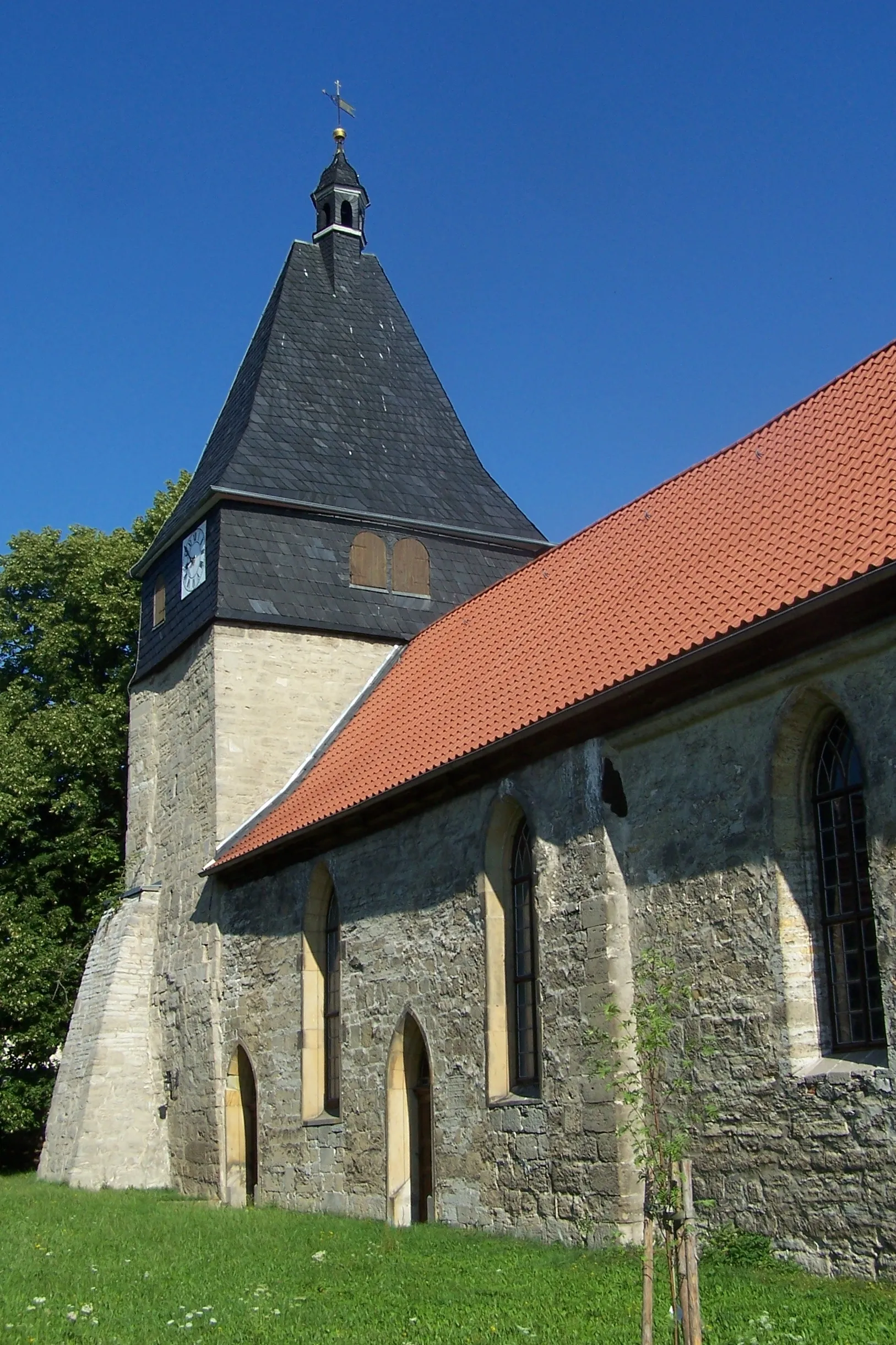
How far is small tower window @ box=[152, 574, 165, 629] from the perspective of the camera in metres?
23.2

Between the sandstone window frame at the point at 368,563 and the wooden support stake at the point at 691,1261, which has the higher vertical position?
the sandstone window frame at the point at 368,563

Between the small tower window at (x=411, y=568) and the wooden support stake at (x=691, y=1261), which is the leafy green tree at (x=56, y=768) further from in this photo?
the wooden support stake at (x=691, y=1261)

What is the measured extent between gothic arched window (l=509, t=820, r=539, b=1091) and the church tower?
6517 mm

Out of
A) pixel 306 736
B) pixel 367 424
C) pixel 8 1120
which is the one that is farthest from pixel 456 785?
pixel 8 1120

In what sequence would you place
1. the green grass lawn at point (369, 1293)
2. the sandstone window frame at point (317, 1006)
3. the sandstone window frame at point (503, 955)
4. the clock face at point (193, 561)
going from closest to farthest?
the green grass lawn at point (369, 1293), the sandstone window frame at point (503, 955), the sandstone window frame at point (317, 1006), the clock face at point (193, 561)

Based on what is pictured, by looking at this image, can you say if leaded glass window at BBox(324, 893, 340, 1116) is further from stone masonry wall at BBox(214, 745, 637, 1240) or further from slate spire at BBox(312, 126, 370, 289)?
slate spire at BBox(312, 126, 370, 289)

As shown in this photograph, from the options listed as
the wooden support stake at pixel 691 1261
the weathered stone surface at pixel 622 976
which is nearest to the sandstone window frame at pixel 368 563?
the weathered stone surface at pixel 622 976

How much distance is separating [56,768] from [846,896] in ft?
61.3

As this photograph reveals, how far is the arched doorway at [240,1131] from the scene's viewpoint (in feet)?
60.0

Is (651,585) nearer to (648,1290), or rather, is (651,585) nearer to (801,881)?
(801,881)

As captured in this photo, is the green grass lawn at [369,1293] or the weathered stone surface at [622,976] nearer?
the green grass lawn at [369,1293]

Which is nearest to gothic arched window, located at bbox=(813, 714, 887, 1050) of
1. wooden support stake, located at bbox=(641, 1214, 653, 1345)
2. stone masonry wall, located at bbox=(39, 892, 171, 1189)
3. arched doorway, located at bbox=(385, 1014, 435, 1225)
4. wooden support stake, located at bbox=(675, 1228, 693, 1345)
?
wooden support stake, located at bbox=(675, 1228, 693, 1345)

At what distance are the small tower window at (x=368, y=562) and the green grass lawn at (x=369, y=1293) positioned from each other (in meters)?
10.2

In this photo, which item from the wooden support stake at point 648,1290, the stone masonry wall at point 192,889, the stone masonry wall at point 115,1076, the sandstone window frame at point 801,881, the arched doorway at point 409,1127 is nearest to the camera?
the wooden support stake at point 648,1290
